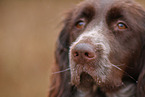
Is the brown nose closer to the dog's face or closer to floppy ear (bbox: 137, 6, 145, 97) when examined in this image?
the dog's face

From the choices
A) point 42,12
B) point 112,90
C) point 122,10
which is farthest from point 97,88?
point 42,12

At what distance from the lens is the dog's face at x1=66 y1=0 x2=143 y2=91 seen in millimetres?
2829

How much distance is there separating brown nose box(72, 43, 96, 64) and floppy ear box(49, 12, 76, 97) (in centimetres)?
91

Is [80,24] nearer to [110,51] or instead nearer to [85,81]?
[110,51]

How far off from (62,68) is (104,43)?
954 millimetres

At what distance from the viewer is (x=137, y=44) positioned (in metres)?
3.22

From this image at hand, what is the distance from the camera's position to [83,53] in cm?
270

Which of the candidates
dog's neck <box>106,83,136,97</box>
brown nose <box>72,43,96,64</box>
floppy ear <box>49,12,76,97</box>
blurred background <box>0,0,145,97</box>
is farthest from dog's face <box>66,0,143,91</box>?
blurred background <box>0,0,145,97</box>

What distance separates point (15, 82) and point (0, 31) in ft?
5.56

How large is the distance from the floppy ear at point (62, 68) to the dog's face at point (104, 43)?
0.35 metres

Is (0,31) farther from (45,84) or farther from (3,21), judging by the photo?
(45,84)

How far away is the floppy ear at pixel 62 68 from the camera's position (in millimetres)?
3637

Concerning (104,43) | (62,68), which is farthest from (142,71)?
(62,68)

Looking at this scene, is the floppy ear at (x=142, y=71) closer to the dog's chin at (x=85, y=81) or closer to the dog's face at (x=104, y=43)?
the dog's face at (x=104, y=43)
